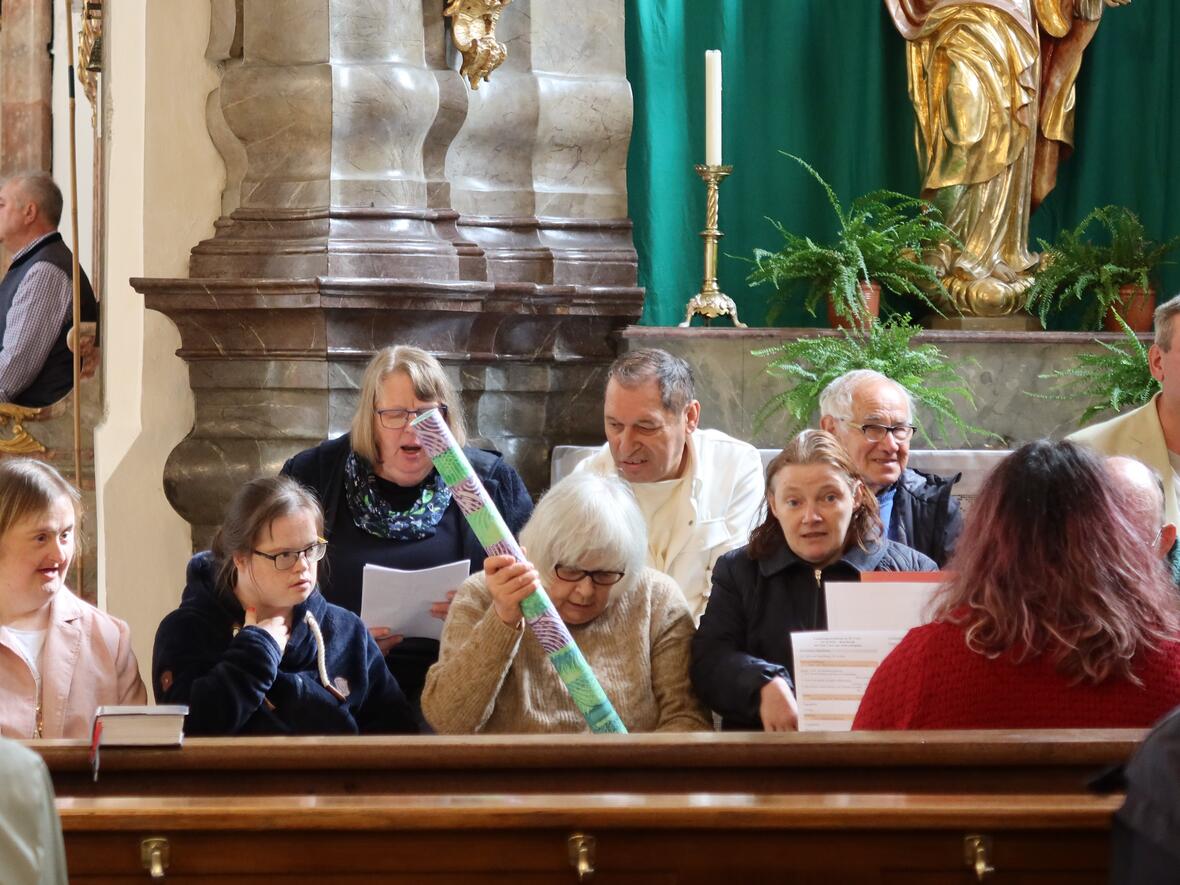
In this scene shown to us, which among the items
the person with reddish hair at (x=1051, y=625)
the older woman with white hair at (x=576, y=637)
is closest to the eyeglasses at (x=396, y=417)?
the older woman with white hair at (x=576, y=637)

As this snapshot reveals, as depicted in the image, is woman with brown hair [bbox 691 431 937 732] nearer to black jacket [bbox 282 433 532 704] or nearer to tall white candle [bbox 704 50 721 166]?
black jacket [bbox 282 433 532 704]

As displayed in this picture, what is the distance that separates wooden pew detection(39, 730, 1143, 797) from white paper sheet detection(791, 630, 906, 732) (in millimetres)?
720

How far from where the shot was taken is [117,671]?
3502 millimetres

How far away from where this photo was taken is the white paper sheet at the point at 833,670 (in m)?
3.10

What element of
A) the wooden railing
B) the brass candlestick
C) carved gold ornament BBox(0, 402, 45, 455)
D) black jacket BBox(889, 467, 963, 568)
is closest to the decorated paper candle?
the wooden railing

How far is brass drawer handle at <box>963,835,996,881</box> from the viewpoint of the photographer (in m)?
2.23

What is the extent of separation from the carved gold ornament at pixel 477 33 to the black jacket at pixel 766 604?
225 cm

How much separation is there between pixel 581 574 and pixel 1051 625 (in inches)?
42.5

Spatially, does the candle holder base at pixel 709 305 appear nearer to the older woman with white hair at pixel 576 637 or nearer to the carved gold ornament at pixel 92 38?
the carved gold ornament at pixel 92 38

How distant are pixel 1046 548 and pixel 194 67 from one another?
3515 millimetres

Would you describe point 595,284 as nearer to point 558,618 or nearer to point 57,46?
point 558,618

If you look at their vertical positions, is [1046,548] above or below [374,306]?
below

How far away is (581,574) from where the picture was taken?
3.31 meters

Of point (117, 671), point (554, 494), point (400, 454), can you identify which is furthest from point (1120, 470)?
point (117, 671)
